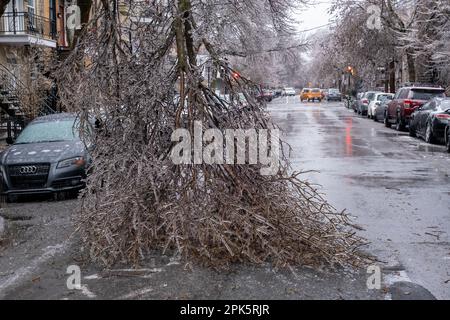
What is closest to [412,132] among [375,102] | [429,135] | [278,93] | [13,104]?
[429,135]

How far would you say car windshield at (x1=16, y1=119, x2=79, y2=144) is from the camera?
39.7ft

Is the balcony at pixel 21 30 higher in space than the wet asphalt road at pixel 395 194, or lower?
higher

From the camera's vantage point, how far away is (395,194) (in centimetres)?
1098

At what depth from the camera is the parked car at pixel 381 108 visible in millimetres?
31273

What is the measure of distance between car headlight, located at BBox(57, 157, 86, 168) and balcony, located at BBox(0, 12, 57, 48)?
53.3ft

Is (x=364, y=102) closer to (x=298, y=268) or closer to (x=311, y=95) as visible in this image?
(x=298, y=268)

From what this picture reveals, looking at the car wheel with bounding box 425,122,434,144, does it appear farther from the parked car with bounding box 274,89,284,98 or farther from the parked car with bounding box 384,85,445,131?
the parked car with bounding box 274,89,284,98

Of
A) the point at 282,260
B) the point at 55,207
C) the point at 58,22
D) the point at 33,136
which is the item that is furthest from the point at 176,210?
the point at 58,22

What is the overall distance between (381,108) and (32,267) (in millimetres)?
27542

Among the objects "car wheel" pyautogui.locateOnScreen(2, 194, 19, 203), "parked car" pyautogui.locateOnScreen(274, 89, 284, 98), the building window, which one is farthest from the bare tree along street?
"parked car" pyautogui.locateOnScreen(274, 89, 284, 98)

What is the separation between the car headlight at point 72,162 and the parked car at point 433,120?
11879 millimetres

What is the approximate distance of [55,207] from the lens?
10.5 m

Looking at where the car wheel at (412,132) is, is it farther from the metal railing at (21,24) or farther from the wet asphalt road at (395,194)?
the metal railing at (21,24)

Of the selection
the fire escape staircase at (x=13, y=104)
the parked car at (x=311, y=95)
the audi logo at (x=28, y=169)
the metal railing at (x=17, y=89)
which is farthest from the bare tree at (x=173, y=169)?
the parked car at (x=311, y=95)
